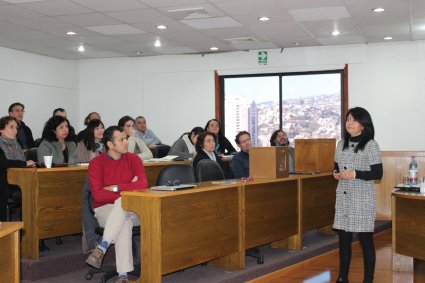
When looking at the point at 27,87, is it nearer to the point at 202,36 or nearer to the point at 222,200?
the point at 202,36

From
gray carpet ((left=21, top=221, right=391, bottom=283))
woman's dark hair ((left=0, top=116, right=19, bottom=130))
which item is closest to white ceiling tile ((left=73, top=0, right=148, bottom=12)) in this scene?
woman's dark hair ((left=0, top=116, right=19, bottom=130))

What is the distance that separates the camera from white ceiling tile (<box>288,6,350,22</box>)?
7.36 m

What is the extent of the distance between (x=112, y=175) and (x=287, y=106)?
6.71 metres

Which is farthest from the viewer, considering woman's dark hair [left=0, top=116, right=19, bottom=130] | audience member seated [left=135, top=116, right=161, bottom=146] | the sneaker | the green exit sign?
the green exit sign

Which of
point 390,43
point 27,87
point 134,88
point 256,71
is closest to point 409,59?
point 390,43

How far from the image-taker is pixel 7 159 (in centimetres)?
507

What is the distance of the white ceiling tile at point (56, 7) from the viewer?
6887mm

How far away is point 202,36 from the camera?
363 inches

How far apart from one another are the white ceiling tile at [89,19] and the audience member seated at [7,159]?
251 centimetres

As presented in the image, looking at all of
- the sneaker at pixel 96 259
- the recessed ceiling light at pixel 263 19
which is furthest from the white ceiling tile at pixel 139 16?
the sneaker at pixel 96 259

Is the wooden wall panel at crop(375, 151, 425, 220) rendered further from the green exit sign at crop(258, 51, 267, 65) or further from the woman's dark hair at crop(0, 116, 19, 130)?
the woman's dark hair at crop(0, 116, 19, 130)

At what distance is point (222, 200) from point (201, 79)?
6.81 meters

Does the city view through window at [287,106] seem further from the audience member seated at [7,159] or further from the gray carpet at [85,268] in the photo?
the audience member seated at [7,159]

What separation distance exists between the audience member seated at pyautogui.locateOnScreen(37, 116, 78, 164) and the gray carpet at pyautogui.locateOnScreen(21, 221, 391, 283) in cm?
82
